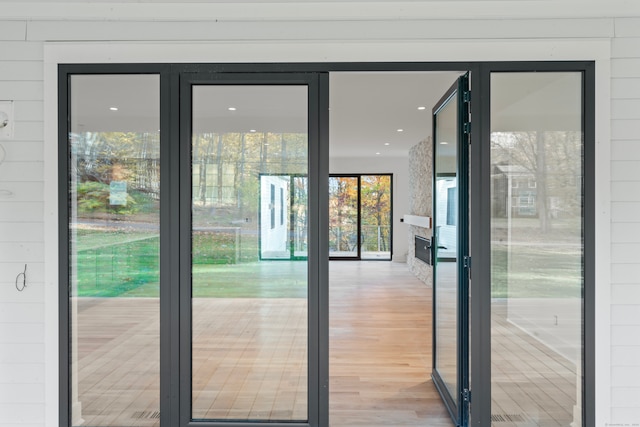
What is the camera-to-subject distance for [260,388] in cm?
270

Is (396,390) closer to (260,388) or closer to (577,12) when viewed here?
(260,388)

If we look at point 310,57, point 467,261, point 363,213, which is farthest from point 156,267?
point 363,213

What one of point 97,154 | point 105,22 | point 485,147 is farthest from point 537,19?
point 97,154

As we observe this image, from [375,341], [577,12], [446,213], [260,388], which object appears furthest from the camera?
[375,341]

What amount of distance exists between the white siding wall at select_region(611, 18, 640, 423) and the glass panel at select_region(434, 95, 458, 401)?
943 millimetres

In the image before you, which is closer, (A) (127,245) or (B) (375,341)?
Result: (A) (127,245)

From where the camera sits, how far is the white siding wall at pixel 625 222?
2559 mm

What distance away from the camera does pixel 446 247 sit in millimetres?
3277

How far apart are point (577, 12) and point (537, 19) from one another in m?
0.23

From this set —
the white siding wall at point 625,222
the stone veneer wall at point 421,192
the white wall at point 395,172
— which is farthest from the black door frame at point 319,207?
the white wall at point 395,172

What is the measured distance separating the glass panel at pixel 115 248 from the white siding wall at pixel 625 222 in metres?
2.88

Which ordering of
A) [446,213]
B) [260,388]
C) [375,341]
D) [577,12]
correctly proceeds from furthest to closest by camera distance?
1. [375,341]
2. [446,213]
3. [260,388]
4. [577,12]

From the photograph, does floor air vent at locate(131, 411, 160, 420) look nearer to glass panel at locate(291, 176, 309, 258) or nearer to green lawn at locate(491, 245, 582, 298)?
glass panel at locate(291, 176, 309, 258)

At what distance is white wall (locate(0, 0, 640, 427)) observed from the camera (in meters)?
2.56
